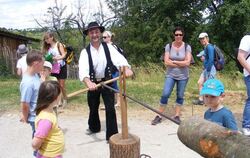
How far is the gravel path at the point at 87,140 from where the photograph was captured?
5.05m

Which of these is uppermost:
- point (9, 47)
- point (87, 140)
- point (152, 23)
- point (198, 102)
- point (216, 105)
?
point (152, 23)

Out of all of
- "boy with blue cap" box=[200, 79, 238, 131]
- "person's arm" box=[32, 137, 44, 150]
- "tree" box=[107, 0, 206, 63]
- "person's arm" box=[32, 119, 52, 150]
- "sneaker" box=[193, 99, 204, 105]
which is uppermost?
"tree" box=[107, 0, 206, 63]

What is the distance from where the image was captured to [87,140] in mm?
5695

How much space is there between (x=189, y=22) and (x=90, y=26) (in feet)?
70.6

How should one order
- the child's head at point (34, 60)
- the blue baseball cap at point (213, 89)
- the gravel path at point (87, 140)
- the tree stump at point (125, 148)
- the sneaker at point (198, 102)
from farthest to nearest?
the sneaker at point (198, 102), the gravel path at point (87, 140), the tree stump at point (125, 148), the child's head at point (34, 60), the blue baseball cap at point (213, 89)

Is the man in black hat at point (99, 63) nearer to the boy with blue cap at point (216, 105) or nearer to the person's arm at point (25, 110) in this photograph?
the person's arm at point (25, 110)

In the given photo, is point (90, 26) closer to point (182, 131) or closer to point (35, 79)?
point (35, 79)

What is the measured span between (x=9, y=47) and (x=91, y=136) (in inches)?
818

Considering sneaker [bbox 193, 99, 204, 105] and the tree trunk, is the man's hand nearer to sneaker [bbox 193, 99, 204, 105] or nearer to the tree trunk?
the tree trunk

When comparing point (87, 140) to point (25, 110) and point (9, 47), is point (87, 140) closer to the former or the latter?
point (25, 110)

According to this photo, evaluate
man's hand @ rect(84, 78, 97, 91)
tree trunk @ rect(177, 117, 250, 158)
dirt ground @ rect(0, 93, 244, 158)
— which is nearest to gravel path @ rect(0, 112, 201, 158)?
dirt ground @ rect(0, 93, 244, 158)

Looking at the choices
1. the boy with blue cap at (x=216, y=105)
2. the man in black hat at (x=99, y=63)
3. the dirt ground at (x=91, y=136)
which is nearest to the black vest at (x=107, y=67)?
the man in black hat at (x=99, y=63)

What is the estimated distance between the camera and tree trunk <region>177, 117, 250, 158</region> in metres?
1.30

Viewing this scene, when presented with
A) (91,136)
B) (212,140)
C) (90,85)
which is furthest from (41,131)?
(91,136)
